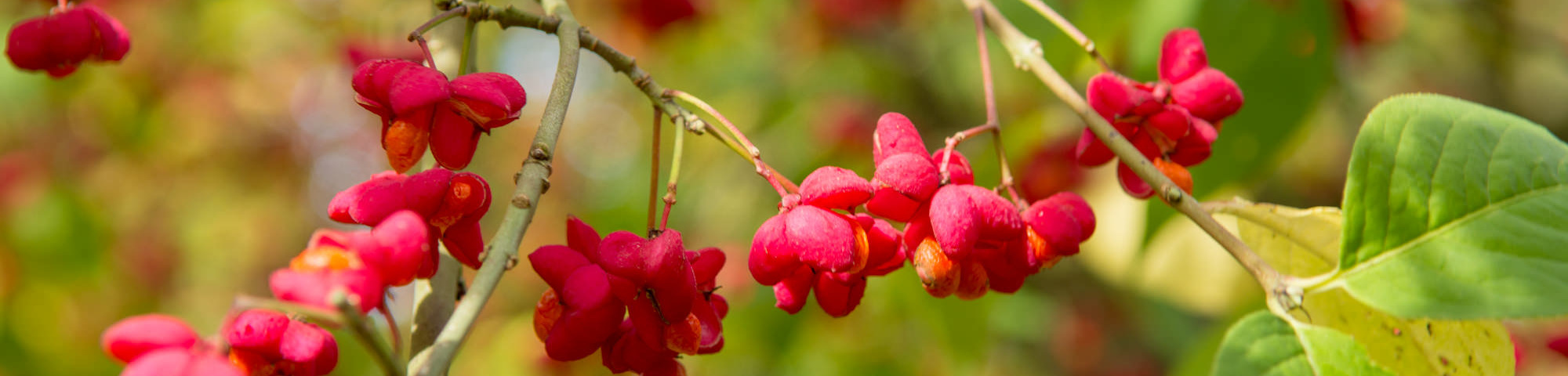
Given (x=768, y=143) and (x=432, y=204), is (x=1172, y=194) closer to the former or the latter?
(x=432, y=204)

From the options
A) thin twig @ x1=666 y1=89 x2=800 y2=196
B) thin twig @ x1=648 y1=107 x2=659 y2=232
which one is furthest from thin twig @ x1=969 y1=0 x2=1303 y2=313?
thin twig @ x1=648 y1=107 x2=659 y2=232

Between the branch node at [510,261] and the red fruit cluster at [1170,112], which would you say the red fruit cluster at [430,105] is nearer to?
the branch node at [510,261]

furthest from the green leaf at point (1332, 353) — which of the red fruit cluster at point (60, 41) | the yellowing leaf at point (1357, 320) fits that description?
the red fruit cluster at point (60, 41)

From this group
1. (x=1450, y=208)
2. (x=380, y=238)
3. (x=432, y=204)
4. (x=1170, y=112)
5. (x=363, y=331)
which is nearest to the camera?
(x=363, y=331)

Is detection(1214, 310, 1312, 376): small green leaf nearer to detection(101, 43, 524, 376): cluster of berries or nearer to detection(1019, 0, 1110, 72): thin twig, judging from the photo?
detection(1019, 0, 1110, 72): thin twig

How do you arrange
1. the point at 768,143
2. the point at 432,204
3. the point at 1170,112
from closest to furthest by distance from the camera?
the point at 432,204
the point at 1170,112
the point at 768,143

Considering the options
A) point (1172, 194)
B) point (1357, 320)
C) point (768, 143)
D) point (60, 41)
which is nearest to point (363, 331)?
point (1172, 194)

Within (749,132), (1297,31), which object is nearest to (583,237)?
(1297,31)

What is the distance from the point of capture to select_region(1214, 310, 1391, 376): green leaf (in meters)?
0.84

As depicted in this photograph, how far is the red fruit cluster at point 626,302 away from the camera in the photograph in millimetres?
813

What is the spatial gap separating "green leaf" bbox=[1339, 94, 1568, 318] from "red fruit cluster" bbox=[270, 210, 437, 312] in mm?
781

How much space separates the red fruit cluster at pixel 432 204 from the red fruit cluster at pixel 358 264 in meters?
0.10

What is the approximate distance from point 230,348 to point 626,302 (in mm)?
290

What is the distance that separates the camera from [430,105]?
2.68ft
